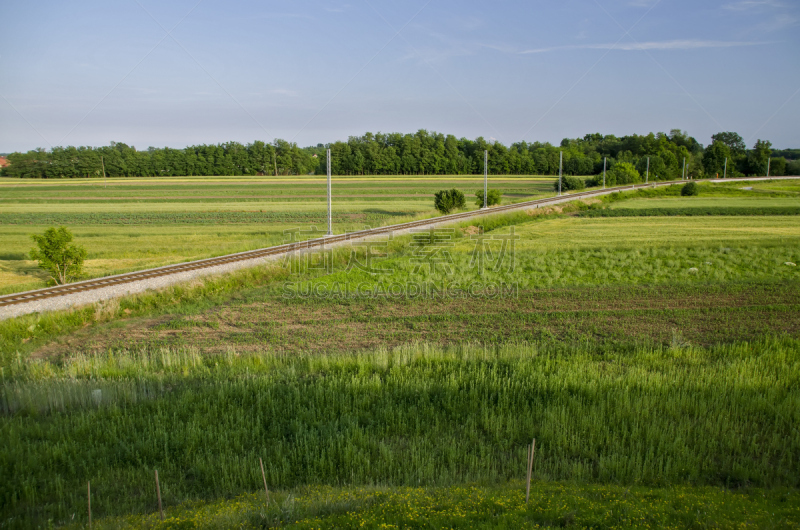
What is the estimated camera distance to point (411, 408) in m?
9.62

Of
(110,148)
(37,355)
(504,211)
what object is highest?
(110,148)

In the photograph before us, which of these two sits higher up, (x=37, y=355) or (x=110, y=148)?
(x=110, y=148)

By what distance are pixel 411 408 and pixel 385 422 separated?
62 centimetres

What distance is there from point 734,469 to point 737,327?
939 cm

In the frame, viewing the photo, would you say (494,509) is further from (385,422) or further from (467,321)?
(467,321)

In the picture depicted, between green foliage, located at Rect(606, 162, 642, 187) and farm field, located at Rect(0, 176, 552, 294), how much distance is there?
639 inches

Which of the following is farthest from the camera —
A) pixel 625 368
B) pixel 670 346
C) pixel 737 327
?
pixel 737 327

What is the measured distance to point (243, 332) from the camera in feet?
52.0

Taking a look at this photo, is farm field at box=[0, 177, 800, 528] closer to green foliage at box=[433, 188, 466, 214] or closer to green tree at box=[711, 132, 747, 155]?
green foliage at box=[433, 188, 466, 214]

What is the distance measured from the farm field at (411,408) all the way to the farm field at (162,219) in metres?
11.4

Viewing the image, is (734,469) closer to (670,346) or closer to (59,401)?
(670,346)

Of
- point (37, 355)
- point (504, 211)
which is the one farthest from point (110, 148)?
point (37, 355)

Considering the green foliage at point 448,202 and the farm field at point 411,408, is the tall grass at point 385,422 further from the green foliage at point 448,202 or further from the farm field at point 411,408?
the green foliage at point 448,202

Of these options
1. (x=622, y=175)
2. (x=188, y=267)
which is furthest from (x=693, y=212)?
(x=188, y=267)
